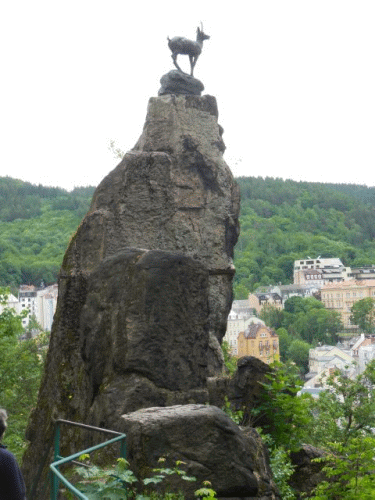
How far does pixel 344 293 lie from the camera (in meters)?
164

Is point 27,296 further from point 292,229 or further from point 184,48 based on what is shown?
point 184,48

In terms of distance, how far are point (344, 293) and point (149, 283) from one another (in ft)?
522

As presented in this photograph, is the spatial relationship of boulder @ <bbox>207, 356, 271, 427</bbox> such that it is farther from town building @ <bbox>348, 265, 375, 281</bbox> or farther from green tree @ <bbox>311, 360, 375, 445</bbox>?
town building @ <bbox>348, 265, 375, 281</bbox>

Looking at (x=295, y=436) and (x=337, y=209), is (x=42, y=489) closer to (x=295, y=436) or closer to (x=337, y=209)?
(x=295, y=436)

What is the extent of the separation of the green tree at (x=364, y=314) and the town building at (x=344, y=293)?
→ 12.1 metres

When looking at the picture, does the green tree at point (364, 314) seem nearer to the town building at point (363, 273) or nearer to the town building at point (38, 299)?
the town building at point (363, 273)

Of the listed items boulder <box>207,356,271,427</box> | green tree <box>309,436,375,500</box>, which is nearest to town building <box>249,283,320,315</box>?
boulder <box>207,356,271,427</box>

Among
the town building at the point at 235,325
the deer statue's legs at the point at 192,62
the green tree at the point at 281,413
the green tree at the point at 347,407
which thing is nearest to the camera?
the green tree at the point at 281,413

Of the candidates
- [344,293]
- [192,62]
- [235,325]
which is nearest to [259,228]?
[235,325]

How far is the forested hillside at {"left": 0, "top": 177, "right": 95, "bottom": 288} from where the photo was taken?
4916 inches

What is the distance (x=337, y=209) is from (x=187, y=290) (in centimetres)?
16587

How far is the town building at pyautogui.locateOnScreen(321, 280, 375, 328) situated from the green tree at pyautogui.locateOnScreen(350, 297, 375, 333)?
1215 cm

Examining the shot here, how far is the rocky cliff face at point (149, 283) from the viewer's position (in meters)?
8.17

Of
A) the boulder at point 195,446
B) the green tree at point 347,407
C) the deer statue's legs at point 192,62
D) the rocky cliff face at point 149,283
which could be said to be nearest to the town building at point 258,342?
the green tree at point 347,407
